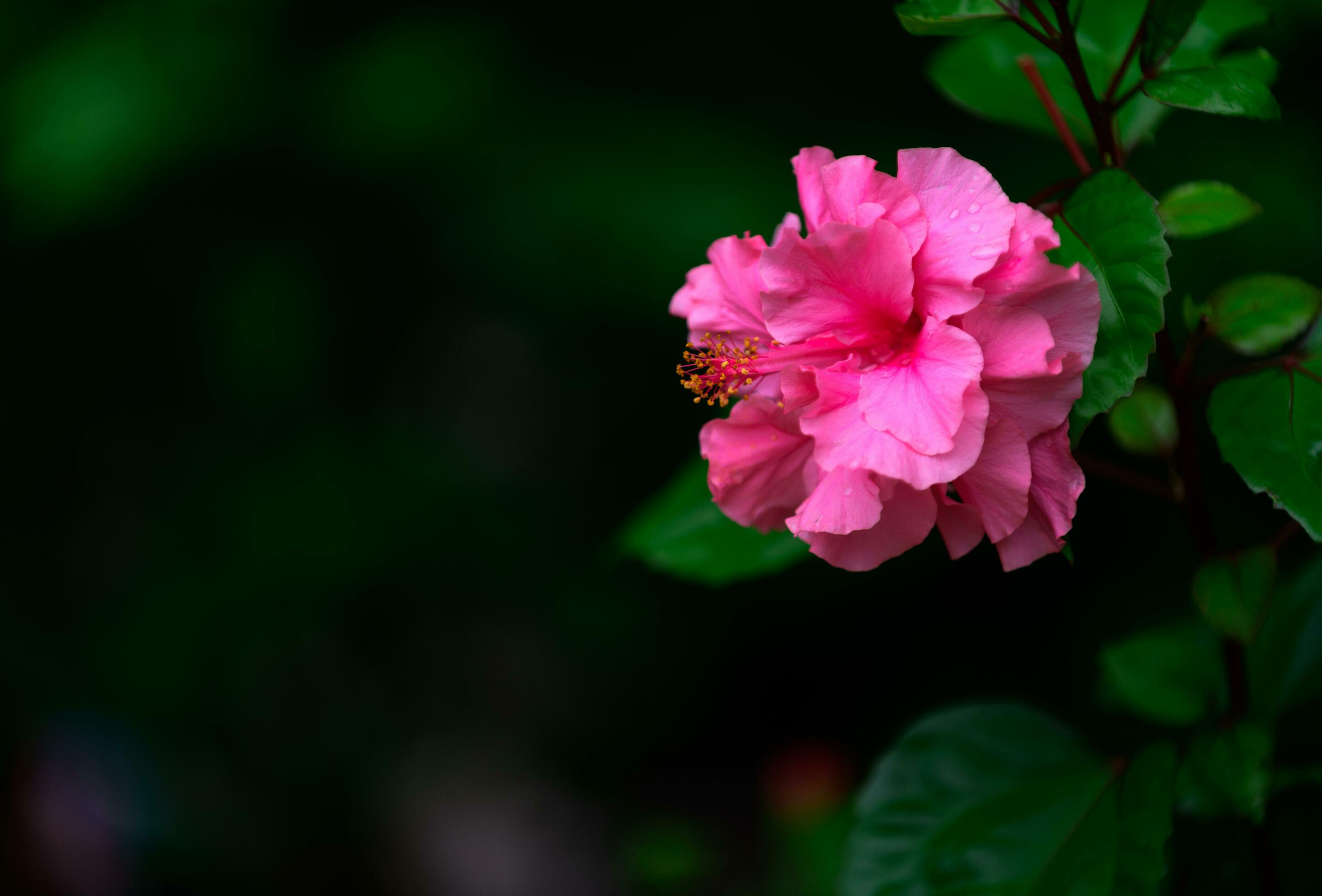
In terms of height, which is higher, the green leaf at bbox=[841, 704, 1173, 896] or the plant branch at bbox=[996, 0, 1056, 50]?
the plant branch at bbox=[996, 0, 1056, 50]

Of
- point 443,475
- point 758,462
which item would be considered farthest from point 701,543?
point 443,475

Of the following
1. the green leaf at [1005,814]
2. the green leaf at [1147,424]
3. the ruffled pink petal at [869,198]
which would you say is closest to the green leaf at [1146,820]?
the green leaf at [1005,814]

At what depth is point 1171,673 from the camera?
33.3 inches

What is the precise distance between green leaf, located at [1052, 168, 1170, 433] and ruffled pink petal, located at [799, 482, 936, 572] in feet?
0.31

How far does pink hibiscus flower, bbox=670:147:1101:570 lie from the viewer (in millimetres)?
554

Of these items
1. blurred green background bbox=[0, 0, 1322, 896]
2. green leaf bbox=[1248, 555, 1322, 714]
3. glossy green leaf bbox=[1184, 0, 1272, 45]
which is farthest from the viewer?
blurred green background bbox=[0, 0, 1322, 896]

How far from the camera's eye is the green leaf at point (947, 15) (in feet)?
2.00

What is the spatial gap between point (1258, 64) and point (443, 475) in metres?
1.79

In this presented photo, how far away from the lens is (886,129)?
194 cm

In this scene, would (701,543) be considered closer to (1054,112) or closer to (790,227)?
(790,227)

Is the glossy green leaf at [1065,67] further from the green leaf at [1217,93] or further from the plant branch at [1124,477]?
the plant branch at [1124,477]

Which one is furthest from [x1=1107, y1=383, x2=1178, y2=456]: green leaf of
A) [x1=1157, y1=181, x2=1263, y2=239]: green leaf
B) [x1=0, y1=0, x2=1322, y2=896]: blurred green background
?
[x1=0, y1=0, x2=1322, y2=896]: blurred green background

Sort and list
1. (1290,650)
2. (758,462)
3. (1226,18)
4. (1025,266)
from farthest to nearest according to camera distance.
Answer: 1. (1290,650)
2. (1226,18)
3. (758,462)
4. (1025,266)

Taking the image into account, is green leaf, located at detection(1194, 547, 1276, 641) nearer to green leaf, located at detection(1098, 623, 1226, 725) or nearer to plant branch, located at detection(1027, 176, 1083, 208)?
green leaf, located at detection(1098, 623, 1226, 725)
